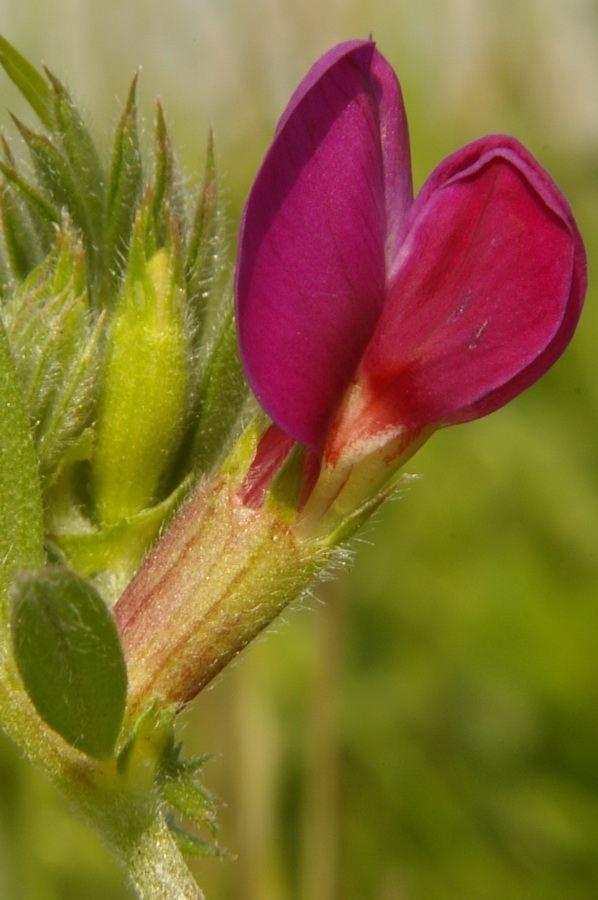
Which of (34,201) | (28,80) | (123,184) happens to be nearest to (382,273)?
(123,184)

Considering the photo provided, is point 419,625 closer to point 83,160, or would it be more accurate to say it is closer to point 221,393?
point 221,393

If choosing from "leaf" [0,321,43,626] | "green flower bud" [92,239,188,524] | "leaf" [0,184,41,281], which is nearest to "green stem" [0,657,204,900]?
→ "leaf" [0,321,43,626]

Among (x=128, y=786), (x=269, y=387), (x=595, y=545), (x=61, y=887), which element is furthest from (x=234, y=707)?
(x=269, y=387)

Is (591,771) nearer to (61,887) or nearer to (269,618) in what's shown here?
(61,887)

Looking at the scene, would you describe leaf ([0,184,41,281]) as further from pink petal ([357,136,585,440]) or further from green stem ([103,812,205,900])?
green stem ([103,812,205,900])

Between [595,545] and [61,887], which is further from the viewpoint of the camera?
[595,545]

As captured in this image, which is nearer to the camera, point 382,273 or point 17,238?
point 382,273

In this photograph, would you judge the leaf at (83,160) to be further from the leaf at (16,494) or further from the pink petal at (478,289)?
the pink petal at (478,289)

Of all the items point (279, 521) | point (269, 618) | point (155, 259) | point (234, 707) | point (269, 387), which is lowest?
point (234, 707)
